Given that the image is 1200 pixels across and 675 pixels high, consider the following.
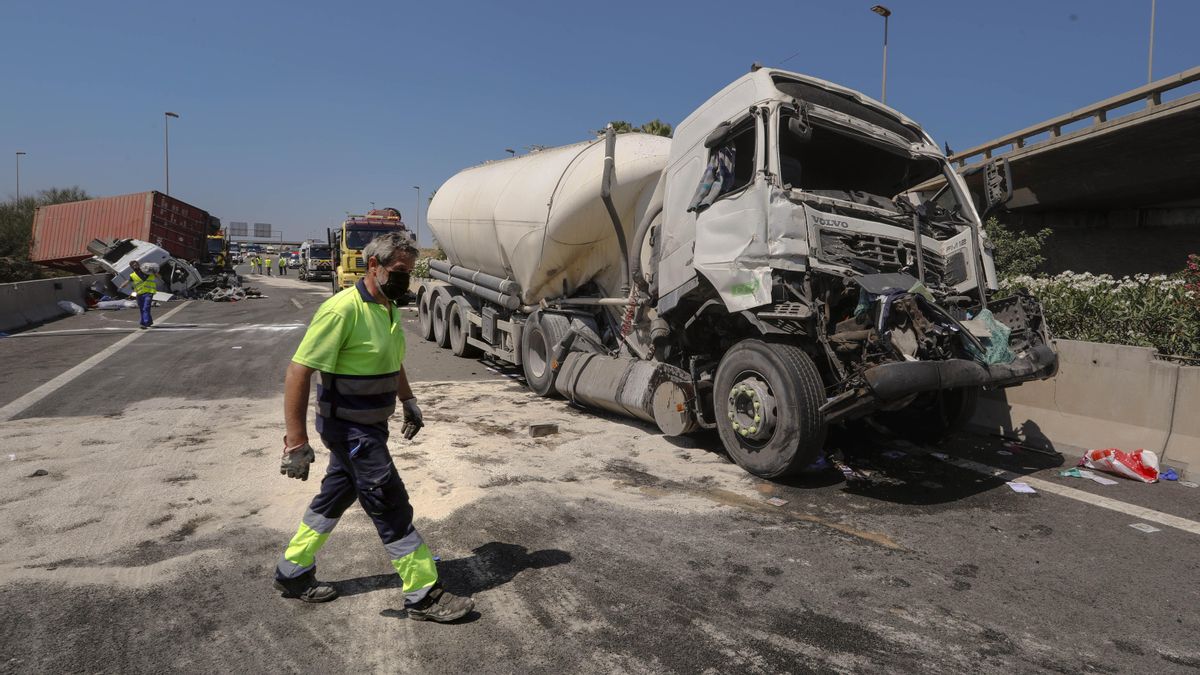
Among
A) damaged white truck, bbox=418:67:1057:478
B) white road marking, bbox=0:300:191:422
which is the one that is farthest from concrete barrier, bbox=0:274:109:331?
damaged white truck, bbox=418:67:1057:478

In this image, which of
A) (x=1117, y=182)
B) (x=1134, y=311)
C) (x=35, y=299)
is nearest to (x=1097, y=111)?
(x=1117, y=182)

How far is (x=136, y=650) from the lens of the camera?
272 centimetres

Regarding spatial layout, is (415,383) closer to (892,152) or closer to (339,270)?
(892,152)

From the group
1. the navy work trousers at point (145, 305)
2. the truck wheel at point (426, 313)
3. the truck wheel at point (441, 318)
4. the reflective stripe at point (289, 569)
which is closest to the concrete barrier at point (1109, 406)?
the reflective stripe at point (289, 569)

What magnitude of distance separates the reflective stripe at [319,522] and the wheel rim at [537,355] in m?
5.28

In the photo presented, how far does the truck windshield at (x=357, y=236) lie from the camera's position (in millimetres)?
22203

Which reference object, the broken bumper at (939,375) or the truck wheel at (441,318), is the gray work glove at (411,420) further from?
the truck wheel at (441,318)

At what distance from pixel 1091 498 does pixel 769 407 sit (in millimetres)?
2267

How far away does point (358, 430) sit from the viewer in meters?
3.02

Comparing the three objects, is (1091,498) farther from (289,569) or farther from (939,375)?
(289,569)

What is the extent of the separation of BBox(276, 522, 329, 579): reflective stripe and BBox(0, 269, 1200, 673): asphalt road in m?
0.16

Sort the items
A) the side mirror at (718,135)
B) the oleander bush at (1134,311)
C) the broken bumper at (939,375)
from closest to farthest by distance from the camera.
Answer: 1. the broken bumper at (939,375)
2. the side mirror at (718,135)
3. the oleander bush at (1134,311)

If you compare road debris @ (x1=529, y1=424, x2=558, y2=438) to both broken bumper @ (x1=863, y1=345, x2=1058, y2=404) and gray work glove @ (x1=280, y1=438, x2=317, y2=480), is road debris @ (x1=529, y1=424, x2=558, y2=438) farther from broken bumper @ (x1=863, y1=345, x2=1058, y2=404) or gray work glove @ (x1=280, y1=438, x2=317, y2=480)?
gray work glove @ (x1=280, y1=438, x2=317, y2=480)

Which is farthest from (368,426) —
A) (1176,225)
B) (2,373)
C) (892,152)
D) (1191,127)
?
(1176,225)
